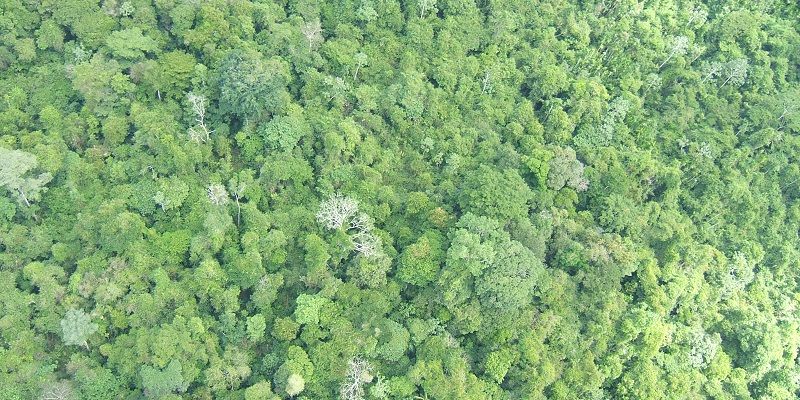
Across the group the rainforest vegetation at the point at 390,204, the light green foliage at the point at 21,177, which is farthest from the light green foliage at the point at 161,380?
the light green foliage at the point at 21,177

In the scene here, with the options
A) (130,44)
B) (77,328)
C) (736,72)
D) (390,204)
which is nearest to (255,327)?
(77,328)

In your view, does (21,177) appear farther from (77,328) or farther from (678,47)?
(678,47)

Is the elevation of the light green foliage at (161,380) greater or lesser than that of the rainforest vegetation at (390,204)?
lesser

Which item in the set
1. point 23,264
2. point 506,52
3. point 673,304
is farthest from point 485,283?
point 23,264

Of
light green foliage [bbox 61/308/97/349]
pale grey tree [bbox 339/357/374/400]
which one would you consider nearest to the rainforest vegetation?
pale grey tree [bbox 339/357/374/400]

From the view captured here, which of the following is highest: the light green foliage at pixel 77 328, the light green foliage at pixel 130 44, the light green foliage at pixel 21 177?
the light green foliage at pixel 130 44

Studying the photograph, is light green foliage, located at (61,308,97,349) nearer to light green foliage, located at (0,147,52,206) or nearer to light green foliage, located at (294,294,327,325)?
light green foliage, located at (0,147,52,206)

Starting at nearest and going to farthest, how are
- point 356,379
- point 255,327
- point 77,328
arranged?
point 77,328 < point 356,379 < point 255,327

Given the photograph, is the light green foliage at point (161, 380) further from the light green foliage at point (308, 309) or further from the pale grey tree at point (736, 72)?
the pale grey tree at point (736, 72)
